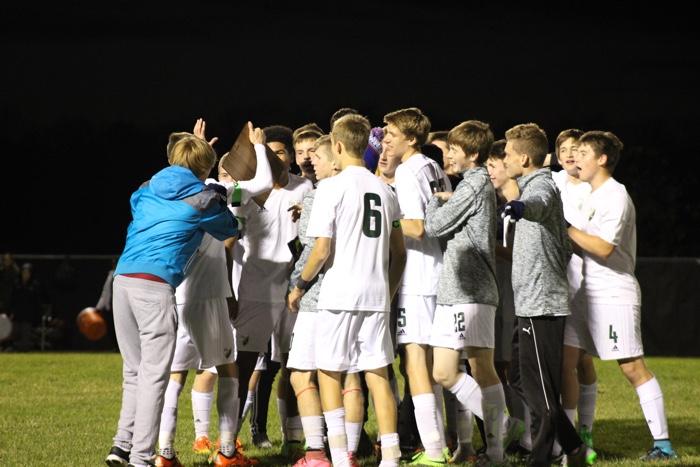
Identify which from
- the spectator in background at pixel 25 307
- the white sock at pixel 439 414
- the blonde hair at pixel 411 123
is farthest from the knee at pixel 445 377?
the spectator in background at pixel 25 307

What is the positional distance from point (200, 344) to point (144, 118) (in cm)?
2671

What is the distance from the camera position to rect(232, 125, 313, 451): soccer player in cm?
784

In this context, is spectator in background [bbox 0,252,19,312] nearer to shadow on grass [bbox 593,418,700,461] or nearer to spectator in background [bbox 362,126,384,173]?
shadow on grass [bbox 593,418,700,461]

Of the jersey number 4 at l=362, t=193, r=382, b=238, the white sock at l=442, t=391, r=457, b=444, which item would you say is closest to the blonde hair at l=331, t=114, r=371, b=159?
the jersey number 4 at l=362, t=193, r=382, b=238

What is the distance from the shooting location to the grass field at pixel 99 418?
796 cm

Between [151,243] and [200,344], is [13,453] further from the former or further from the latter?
[151,243]

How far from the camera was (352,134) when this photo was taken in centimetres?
653

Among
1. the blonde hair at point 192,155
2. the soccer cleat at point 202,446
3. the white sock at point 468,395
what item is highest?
the blonde hair at point 192,155

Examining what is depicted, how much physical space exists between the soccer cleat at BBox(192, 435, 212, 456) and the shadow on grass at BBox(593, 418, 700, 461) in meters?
2.81

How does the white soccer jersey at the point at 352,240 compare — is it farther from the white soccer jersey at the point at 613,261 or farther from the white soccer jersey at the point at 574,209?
the white soccer jersey at the point at 613,261

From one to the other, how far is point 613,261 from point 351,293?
2214mm

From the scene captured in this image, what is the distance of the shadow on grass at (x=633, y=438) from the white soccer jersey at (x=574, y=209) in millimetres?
1294

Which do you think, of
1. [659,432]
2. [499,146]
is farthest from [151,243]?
[659,432]

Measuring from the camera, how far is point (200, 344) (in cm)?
729
